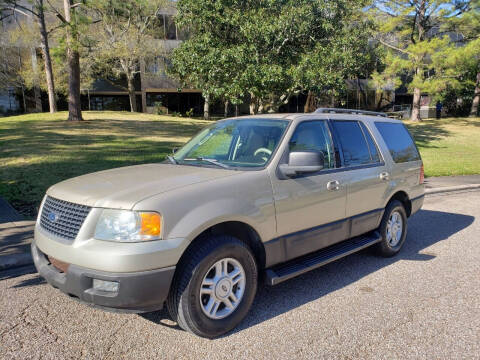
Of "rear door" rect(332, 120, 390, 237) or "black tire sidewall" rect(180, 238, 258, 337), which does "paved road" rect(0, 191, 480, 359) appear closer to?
"black tire sidewall" rect(180, 238, 258, 337)

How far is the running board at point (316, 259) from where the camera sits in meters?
3.74

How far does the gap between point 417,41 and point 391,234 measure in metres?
26.9

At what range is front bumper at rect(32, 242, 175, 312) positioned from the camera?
2920 millimetres

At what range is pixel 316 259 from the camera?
4176 mm

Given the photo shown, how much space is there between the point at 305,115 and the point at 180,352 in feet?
8.79

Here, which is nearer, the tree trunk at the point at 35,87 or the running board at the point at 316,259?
the running board at the point at 316,259

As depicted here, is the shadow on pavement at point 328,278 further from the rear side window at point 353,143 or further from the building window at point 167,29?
the building window at point 167,29

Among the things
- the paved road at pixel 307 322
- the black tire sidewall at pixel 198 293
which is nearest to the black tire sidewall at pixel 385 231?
the paved road at pixel 307 322

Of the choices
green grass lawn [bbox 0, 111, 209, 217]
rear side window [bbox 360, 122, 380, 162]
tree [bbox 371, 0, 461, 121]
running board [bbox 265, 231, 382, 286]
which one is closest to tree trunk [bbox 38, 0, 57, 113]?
green grass lawn [bbox 0, 111, 209, 217]

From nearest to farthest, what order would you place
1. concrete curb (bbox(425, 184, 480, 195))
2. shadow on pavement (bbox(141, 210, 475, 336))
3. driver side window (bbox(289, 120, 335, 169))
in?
1. shadow on pavement (bbox(141, 210, 475, 336))
2. driver side window (bbox(289, 120, 335, 169))
3. concrete curb (bbox(425, 184, 480, 195))

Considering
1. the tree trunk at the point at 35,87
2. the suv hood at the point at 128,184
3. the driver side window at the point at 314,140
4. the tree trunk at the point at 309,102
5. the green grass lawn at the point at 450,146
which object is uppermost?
the tree trunk at the point at 35,87

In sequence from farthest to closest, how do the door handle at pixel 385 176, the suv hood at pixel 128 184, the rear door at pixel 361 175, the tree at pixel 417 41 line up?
the tree at pixel 417 41 → the door handle at pixel 385 176 → the rear door at pixel 361 175 → the suv hood at pixel 128 184

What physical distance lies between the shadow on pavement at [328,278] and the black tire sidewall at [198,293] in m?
0.15

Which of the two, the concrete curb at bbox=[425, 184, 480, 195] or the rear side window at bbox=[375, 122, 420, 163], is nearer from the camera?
the rear side window at bbox=[375, 122, 420, 163]
